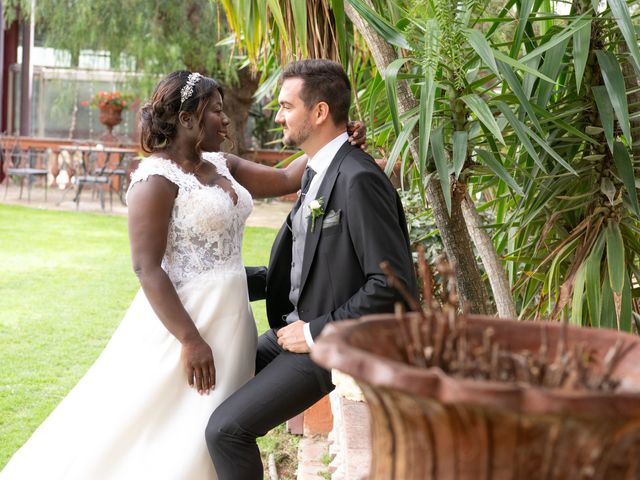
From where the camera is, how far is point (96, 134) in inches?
763

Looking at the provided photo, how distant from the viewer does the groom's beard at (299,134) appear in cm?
285

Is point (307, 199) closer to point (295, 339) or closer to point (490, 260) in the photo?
point (295, 339)

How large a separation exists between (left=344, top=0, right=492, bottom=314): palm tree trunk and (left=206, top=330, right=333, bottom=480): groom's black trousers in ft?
1.96

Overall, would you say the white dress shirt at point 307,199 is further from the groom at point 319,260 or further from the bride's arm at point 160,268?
the bride's arm at point 160,268

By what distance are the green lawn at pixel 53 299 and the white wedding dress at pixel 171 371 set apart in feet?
4.01

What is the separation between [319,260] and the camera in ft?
8.68

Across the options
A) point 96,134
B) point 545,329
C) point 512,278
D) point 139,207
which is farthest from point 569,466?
point 96,134

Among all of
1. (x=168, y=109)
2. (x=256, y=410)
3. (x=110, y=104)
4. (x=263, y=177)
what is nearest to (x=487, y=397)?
(x=256, y=410)

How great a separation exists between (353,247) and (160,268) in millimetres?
566

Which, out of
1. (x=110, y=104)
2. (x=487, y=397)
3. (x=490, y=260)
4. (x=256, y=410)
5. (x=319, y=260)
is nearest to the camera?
(x=487, y=397)

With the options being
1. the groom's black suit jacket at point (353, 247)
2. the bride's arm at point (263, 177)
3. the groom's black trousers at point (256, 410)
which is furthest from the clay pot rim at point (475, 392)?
the bride's arm at point (263, 177)

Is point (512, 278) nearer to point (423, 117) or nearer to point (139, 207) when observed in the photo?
point (423, 117)

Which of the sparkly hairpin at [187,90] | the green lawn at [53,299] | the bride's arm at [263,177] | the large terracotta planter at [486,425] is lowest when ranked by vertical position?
the green lawn at [53,299]

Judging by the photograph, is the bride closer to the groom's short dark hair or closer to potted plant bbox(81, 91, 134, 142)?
the groom's short dark hair
